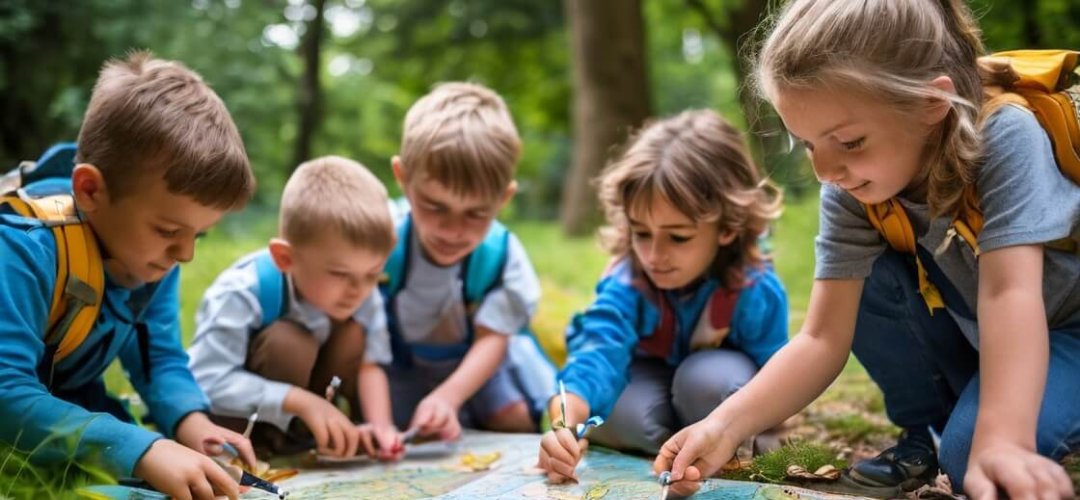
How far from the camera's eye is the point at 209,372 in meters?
3.15

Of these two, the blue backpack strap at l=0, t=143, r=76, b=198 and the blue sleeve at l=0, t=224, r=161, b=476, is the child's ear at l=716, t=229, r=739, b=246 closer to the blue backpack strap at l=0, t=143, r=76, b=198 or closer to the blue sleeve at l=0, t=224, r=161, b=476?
the blue sleeve at l=0, t=224, r=161, b=476

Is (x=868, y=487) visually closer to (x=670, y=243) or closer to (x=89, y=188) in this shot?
(x=670, y=243)

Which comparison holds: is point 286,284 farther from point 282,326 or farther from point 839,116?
point 839,116

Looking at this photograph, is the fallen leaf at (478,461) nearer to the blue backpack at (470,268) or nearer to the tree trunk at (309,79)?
the blue backpack at (470,268)

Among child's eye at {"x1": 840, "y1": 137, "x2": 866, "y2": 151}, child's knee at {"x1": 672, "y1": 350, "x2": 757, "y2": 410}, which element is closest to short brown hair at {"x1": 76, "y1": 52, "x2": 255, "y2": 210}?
child's knee at {"x1": 672, "y1": 350, "x2": 757, "y2": 410}

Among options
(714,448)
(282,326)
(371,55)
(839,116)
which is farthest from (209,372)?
(371,55)

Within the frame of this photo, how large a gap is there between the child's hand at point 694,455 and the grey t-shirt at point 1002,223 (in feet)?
1.62

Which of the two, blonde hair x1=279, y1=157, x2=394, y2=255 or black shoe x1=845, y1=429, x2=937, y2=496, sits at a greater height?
blonde hair x1=279, y1=157, x2=394, y2=255

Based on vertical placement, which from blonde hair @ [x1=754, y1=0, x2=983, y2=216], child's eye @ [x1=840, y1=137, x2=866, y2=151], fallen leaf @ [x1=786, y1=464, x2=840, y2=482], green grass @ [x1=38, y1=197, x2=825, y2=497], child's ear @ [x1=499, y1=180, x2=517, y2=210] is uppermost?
blonde hair @ [x1=754, y1=0, x2=983, y2=216]

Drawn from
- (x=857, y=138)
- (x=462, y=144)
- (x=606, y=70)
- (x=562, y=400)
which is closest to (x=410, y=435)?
(x=562, y=400)

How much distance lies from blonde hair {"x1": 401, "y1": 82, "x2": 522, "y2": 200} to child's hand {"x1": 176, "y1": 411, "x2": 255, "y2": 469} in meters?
1.10

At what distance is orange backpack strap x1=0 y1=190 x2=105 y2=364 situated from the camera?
7.95 ft

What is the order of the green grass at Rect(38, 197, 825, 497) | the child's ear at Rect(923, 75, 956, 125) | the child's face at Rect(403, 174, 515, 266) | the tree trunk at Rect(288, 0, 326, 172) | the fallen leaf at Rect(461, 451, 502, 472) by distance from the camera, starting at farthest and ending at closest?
the tree trunk at Rect(288, 0, 326, 172) < the green grass at Rect(38, 197, 825, 497) < the child's face at Rect(403, 174, 515, 266) < the fallen leaf at Rect(461, 451, 502, 472) < the child's ear at Rect(923, 75, 956, 125)

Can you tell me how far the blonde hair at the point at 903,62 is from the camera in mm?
2068
